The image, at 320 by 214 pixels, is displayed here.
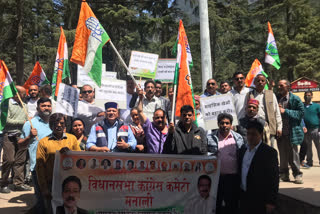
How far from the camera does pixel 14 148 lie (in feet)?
22.7

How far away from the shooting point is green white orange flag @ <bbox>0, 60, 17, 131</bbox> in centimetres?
595

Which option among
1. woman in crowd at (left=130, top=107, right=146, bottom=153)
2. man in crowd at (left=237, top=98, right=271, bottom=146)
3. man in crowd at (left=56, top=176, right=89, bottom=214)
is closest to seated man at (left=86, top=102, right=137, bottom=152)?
woman in crowd at (left=130, top=107, right=146, bottom=153)

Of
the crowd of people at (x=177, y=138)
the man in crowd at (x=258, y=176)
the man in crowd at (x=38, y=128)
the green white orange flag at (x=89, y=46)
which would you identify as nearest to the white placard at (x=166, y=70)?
the crowd of people at (x=177, y=138)

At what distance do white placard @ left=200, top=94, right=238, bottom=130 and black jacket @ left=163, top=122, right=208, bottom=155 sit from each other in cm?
108

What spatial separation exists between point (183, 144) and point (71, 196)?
153 cm

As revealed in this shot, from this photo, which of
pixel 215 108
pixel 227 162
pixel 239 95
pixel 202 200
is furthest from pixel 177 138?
pixel 239 95

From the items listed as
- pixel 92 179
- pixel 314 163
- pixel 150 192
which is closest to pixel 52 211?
pixel 92 179

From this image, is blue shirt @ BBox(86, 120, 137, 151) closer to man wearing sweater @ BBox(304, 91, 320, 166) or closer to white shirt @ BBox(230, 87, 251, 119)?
white shirt @ BBox(230, 87, 251, 119)

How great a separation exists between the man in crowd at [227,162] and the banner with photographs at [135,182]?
0.39ft

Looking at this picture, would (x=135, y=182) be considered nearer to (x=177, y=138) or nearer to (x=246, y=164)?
(x=177, y=138)

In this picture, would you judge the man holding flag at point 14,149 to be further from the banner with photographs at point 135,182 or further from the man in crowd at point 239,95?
the man in crowd at point 239,95

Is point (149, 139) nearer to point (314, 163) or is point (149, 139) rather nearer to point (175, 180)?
point (175, 180)

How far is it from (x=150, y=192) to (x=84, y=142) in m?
1.43

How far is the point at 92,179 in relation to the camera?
4.57 meters
